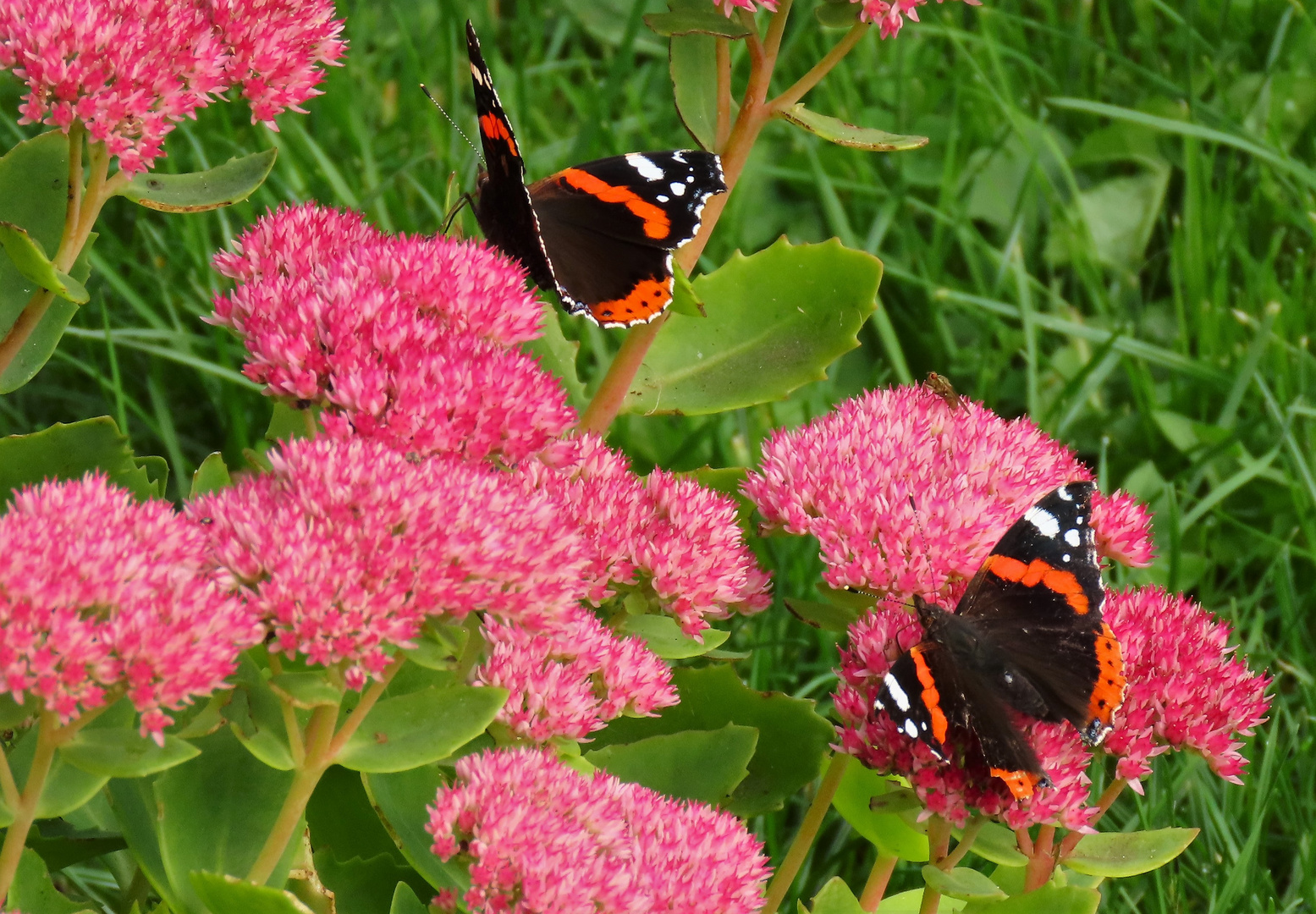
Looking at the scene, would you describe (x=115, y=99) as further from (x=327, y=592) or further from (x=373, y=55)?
(x=373, y=55)

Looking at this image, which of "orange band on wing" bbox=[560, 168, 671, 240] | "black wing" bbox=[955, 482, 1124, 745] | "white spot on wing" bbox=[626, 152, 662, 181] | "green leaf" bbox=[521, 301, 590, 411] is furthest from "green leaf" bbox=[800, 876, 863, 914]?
"white spot on wing" bbox=[626, 152, 662, 181]

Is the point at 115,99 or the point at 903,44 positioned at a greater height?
the point at 115,99

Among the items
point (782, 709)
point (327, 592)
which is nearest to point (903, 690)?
point (782, 709)

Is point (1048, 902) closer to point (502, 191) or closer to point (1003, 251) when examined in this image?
point (502, 191)

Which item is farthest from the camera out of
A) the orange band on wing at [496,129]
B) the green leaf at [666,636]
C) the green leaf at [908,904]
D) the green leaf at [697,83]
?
the green leaf at [697,83]

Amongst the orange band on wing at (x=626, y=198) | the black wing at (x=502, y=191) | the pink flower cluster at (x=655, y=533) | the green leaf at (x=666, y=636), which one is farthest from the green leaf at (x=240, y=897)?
the orange band on wing at (x=626, y=198)

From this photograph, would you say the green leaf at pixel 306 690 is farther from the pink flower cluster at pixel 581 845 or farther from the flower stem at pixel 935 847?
the flower stem at pixel 935 847
